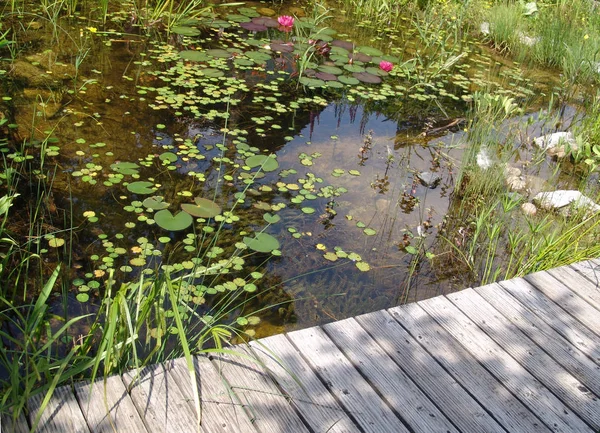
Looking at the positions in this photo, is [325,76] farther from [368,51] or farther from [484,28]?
[484,28]

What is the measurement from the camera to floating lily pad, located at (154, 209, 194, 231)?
297 centimetres

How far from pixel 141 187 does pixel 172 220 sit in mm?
356

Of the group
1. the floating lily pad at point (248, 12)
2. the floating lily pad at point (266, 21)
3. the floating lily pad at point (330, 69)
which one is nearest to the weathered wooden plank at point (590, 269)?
the floating lily pad at point (330, 69)

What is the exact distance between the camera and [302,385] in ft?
6.25

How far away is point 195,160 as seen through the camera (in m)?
3.61

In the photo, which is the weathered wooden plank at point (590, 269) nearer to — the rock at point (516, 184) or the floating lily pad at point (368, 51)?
the rock at point (516, 184)

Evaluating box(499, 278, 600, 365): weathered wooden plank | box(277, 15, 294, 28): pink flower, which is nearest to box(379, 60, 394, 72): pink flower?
box(277, 15, 294, 28): pink flower

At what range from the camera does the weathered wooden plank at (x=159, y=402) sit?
1.70 m

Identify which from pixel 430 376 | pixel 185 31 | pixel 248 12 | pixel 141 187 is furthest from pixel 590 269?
pixel 248 12

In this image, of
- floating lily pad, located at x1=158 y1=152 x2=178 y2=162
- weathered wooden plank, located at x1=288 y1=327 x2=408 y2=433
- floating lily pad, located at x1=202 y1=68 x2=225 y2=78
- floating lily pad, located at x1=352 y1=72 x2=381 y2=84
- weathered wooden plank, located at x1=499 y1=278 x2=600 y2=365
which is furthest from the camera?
floating lily pad, located at x1=352 y1=72 x2=381 y2=84

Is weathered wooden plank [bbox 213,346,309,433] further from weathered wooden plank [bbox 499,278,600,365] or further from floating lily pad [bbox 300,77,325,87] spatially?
floating lily pad [bbox 300,77,325,87]

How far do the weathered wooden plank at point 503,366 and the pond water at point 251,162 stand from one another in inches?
21.9

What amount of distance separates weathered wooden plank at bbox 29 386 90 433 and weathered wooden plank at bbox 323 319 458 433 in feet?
2.78

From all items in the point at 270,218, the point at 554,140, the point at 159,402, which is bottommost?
the point at 270,218
